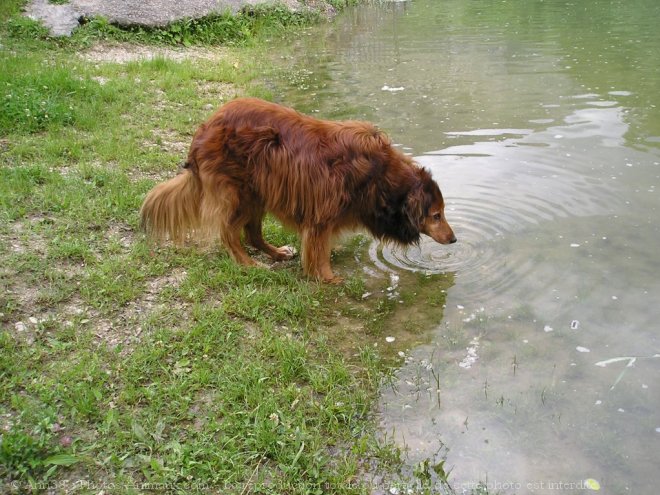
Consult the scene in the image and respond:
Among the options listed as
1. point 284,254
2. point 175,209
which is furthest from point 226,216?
point 284,254

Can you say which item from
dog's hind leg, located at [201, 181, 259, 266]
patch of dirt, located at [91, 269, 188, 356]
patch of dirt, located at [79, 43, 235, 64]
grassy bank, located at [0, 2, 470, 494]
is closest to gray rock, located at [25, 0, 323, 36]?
patch of dirt, located at [79, 43, 235, 64]

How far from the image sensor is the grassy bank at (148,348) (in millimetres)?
3156

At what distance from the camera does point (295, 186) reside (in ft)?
16.0

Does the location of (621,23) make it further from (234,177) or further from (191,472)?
(191,472)

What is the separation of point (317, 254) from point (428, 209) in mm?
1058

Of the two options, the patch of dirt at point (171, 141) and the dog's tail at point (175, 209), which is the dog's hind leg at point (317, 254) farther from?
the patch of dirt at point (171, 141)

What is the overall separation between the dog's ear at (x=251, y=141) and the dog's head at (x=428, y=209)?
1299mm

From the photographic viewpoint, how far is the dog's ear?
4836 millimetres

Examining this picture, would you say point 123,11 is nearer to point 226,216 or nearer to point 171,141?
point 171,141

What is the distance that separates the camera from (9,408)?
11.1ft

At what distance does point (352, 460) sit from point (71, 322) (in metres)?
2.28

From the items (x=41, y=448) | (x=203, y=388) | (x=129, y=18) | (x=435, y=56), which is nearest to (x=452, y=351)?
(x=203, y=388)

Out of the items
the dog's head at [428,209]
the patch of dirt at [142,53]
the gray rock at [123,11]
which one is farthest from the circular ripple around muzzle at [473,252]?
the gray rock at [123,11]

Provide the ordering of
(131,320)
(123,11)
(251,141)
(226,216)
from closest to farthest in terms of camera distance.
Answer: (131,320) → (251,141) → (226,216) → (123,11)
